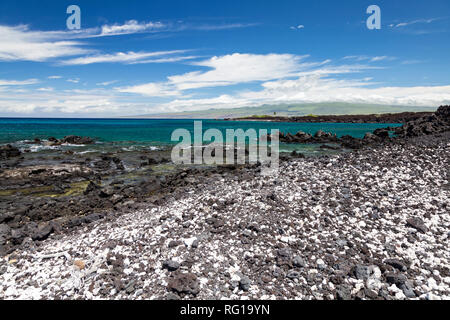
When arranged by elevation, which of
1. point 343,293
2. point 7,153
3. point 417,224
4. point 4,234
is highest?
point 7,153

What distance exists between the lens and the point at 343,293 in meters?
5.43

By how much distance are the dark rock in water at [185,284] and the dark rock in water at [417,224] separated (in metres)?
6.69

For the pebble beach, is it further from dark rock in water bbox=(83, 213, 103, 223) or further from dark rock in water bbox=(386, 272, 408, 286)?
dark rock in water bbox=(83, 213, 103, 223)

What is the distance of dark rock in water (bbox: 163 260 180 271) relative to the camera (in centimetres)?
619

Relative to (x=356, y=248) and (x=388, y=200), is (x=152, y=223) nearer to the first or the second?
(x=356, y=248)

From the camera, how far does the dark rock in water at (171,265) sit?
619 centimetres

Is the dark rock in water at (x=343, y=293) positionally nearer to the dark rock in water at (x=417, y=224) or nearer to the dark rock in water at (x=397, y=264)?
the dark rock in water at (x=397, y=264)

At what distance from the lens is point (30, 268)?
6.88m

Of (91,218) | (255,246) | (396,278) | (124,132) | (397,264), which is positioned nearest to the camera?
(396,278)

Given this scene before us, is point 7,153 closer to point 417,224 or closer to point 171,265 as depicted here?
point 171,265

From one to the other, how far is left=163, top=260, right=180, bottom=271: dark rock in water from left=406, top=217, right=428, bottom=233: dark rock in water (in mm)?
7050

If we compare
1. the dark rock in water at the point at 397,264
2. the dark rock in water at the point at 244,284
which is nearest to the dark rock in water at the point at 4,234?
the dark rock in water at the point at 244,284

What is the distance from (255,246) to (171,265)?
2320 mm

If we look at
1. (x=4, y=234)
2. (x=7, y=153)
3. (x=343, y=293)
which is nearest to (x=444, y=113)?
(x=343, y=293)
